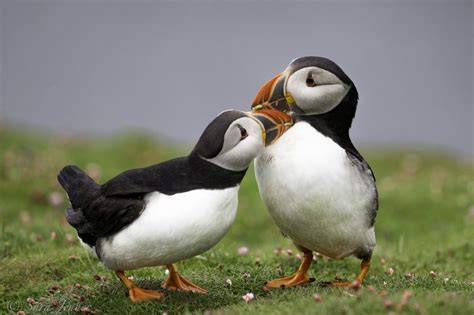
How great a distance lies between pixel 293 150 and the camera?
5648 mm

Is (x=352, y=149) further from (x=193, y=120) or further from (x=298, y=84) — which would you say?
(x=193, y=120)

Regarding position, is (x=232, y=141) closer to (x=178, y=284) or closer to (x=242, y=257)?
(x=178, y=284)

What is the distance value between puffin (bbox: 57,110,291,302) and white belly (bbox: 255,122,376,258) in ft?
0.86

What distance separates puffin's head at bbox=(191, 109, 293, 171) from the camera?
537 cm

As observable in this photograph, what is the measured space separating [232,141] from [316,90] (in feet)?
2.63

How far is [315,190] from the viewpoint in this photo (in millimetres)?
5566

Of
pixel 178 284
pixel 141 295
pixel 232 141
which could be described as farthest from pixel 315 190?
pixel 141 295

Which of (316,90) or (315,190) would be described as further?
(316,90)

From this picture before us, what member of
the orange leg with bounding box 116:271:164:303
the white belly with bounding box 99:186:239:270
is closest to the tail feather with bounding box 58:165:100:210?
the white belly with bounding box 99:186:239:270

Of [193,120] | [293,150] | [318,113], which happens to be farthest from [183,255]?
[193,120]

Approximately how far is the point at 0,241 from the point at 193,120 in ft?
81.1
